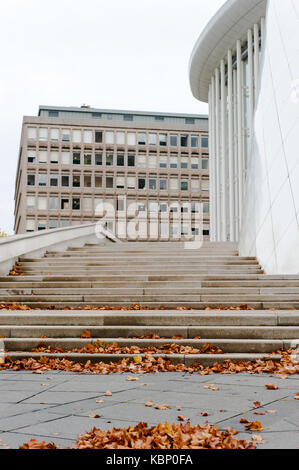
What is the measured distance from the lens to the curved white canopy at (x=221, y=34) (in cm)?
2977

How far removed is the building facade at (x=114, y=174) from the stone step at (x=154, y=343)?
56.7 metres

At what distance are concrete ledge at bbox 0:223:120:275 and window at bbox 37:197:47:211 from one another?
44647 mm

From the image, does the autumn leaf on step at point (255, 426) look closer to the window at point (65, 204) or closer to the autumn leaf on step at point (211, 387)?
the autumn leaf on step at point (211, 387)

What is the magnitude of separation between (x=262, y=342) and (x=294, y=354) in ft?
1.36

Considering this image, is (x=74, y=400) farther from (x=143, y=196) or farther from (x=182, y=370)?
(x=143, y=196)

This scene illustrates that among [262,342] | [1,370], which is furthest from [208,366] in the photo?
[1,370]

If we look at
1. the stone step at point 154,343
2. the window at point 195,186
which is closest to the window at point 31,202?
the window at point 195,186

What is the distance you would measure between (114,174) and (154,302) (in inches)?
2326

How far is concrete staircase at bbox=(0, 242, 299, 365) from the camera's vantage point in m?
6.38

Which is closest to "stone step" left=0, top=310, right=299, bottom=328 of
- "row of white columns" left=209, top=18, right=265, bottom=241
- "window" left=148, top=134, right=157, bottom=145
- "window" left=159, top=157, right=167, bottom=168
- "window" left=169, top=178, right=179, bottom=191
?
"row of white columns" left=209, top=18, right=265, bottom=241

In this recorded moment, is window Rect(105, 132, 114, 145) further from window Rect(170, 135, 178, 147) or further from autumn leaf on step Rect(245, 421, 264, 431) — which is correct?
autumn leaf on step Rect(245, 421, 264, 431)

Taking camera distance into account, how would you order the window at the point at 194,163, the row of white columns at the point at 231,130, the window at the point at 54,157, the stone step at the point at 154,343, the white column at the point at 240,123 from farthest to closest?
the window at the point at 194,163, the window at the point at 54,157, the white column at the point at 240,123, the row of white columns at the point at 231,130, the stone step at the point at 154,343

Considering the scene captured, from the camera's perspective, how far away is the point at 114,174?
219ft

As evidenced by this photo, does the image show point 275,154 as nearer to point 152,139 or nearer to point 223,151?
point 223,151
